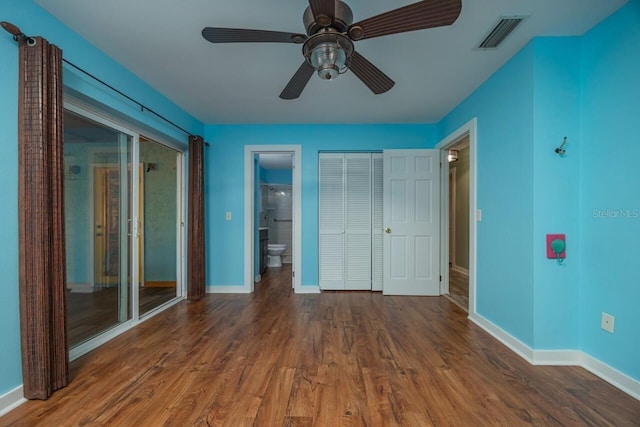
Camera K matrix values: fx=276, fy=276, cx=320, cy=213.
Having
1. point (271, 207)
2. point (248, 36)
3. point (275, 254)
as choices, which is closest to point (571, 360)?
point (248, 36)

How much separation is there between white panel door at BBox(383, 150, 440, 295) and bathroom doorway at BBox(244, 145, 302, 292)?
A: 130 cm

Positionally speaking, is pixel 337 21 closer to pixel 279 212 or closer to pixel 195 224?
pixel 195 224

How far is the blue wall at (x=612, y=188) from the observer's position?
1756 millimetres

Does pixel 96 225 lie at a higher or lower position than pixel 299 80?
lower

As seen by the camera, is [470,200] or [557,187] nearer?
[557,187]

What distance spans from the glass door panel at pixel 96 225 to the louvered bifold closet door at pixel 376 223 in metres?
3.04

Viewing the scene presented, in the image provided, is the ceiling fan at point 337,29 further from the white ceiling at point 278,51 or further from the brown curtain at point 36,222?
the brown curtain at point 36,222

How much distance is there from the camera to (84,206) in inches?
94.7

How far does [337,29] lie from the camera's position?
150cm

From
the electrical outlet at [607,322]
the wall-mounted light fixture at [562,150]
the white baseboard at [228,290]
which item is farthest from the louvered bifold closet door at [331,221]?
the electrical outlet at [607,322]

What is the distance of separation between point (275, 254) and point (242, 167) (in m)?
2.67

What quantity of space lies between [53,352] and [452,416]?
243 centimetres

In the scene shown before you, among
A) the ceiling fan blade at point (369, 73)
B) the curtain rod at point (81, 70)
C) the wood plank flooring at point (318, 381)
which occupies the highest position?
the curtain rod at point (81, 70)

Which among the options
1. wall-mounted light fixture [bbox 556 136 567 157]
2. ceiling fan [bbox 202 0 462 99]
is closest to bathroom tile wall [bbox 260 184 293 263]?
ceiling fan [bbox 202 0 462 99]
